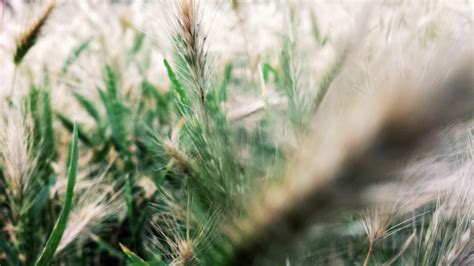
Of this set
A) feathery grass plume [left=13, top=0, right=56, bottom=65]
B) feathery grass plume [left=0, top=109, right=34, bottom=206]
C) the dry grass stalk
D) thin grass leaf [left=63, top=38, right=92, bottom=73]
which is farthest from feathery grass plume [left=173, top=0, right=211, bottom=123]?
thin grass leaf [left=63, top=38, right=92, bottom=73]

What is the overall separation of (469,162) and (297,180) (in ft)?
0.54

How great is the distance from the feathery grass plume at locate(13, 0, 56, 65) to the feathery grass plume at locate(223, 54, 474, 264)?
0.47m

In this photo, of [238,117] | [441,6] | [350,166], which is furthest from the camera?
[238,117]

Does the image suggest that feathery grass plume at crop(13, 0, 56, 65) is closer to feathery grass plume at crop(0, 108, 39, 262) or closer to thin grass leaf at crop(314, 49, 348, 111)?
feathery grass plume at crop(0, 108, 39, 262)

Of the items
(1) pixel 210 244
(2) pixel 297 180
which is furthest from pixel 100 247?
(2) pixel 297 180

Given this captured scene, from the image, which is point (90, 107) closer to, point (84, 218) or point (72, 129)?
point (72, 129)

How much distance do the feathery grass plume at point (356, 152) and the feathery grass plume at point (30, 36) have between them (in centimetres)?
47

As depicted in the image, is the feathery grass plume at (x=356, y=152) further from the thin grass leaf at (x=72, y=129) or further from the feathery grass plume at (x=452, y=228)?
the thin grass leaf at (x=72, y=129)

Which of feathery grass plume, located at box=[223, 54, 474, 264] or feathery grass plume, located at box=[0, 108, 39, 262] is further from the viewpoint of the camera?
feathery grass plume, located at box=[0, 108, 39, 262]

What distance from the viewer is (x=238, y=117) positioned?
524 mm

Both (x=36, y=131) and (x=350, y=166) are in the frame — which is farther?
(x=36, y=131)

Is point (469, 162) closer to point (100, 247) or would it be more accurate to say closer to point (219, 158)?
point (219, 158)

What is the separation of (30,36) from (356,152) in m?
0.54

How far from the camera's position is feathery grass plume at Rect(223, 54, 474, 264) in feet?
0.62
